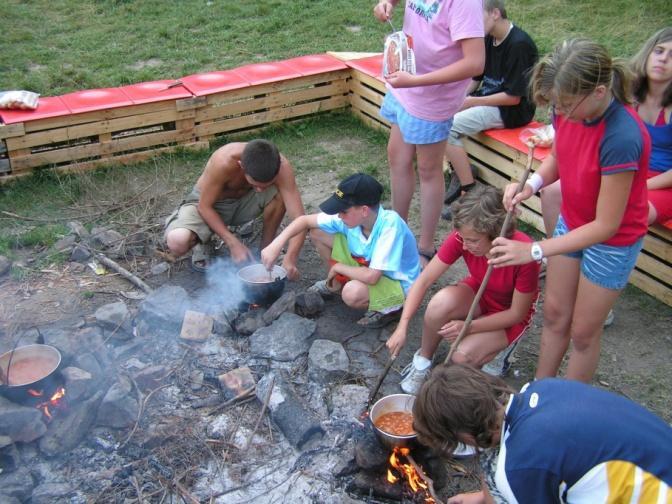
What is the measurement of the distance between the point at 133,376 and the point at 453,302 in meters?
1.83

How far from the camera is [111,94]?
21.1 ft

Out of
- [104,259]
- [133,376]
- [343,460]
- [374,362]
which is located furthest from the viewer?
[104,259]

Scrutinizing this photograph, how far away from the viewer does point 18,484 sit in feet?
10.4

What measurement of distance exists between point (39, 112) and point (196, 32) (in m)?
3.79

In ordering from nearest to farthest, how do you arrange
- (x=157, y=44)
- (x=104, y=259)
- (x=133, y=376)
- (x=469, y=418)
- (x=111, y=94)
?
(x=469, y=418), (x=133, y=376), (x=104, y=259), (x=111, y=94), (x=157, y=44)

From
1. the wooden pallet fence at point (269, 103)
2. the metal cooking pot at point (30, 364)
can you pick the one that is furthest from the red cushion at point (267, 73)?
the metal cooking pot at point (30, 364)

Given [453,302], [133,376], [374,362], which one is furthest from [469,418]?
[133,376]

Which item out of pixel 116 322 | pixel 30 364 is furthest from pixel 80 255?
pixel 30 364

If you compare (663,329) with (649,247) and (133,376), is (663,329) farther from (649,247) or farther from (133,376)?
(133,376)

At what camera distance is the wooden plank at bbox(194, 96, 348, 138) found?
676 centimetres

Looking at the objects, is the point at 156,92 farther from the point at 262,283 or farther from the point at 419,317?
A: the point at 419,317

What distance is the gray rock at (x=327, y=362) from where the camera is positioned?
3.93 metres

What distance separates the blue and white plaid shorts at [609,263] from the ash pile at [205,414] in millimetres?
1141

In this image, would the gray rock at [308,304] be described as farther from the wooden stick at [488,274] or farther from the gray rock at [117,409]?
the gray rock at [117,409]
